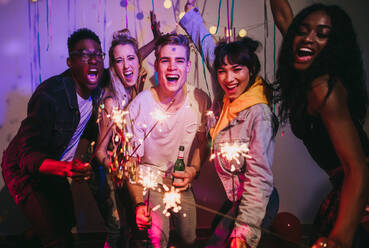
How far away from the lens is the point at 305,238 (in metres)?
2.73

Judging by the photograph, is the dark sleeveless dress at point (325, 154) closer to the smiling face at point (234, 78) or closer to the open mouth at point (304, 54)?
the open mouth at point (304, 54)

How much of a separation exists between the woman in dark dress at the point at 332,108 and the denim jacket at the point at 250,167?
0.27 metres

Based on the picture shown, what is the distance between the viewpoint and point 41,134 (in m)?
2.18

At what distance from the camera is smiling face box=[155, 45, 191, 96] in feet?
7.97

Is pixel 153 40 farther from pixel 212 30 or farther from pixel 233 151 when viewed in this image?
pixel 233 151

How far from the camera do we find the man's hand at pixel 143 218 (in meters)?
2.35

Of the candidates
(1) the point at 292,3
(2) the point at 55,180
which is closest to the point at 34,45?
(2) the point at 55,180

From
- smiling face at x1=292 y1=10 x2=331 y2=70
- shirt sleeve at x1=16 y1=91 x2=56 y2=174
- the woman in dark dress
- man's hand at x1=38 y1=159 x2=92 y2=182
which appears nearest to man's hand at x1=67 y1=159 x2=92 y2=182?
man's hand at x1=38 y1=159 x2=92 y2=182

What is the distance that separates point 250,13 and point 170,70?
96 cm

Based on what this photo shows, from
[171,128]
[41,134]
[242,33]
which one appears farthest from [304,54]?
[41,134]

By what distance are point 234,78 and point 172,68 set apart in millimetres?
564

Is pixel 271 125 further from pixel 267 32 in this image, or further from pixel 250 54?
pixel 267 32

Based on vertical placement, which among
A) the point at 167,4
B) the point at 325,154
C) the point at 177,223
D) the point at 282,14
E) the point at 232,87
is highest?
the point at 167,4

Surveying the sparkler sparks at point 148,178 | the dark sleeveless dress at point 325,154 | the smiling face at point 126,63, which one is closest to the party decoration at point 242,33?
the smiling face at point 126,63
